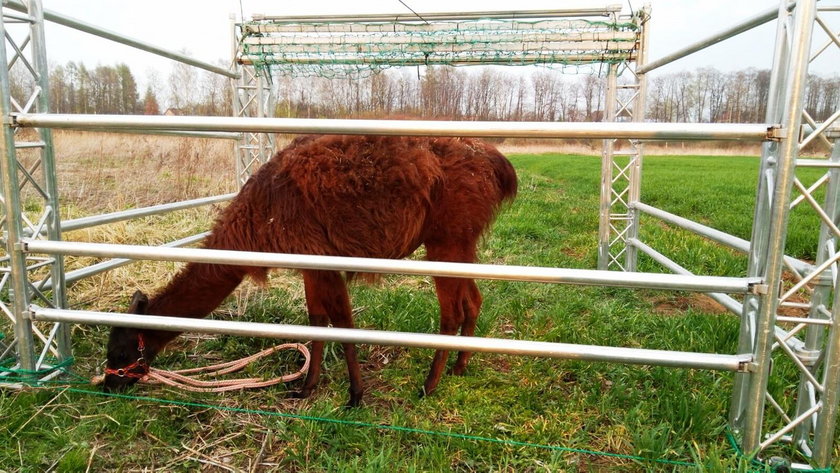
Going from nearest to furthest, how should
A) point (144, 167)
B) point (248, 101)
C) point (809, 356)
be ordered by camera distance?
point (809, 356) < point (248, 101) < point (144, 167)

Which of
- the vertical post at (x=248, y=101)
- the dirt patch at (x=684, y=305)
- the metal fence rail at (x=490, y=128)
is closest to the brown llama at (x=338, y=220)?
the metal fence rail at (x=490, y=128)

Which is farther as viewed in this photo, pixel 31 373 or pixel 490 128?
pixel 31 373

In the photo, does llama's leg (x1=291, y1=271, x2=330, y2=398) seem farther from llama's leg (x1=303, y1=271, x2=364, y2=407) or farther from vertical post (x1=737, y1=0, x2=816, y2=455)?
vertical post (x1=737, y1=0, x2=816, y2=455)

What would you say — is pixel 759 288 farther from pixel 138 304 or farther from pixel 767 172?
pixel 138 304

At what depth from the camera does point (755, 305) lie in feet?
8.68

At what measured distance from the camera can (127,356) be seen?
11.0 feet

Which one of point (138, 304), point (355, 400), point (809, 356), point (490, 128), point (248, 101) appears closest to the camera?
point (490, 128)

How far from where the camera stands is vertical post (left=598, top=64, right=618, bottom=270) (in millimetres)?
6641

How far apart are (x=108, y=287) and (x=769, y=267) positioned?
6.12m

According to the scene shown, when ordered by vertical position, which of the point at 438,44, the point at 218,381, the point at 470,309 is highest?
the point at 438,44

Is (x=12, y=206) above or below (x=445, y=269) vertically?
above

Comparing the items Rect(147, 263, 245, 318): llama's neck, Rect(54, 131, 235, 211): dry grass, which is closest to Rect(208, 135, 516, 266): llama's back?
Rect(147, 263, 245, 318): llama's neck

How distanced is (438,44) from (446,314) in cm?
424

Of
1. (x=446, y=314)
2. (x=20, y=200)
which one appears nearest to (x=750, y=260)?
(x=446, y=314)
